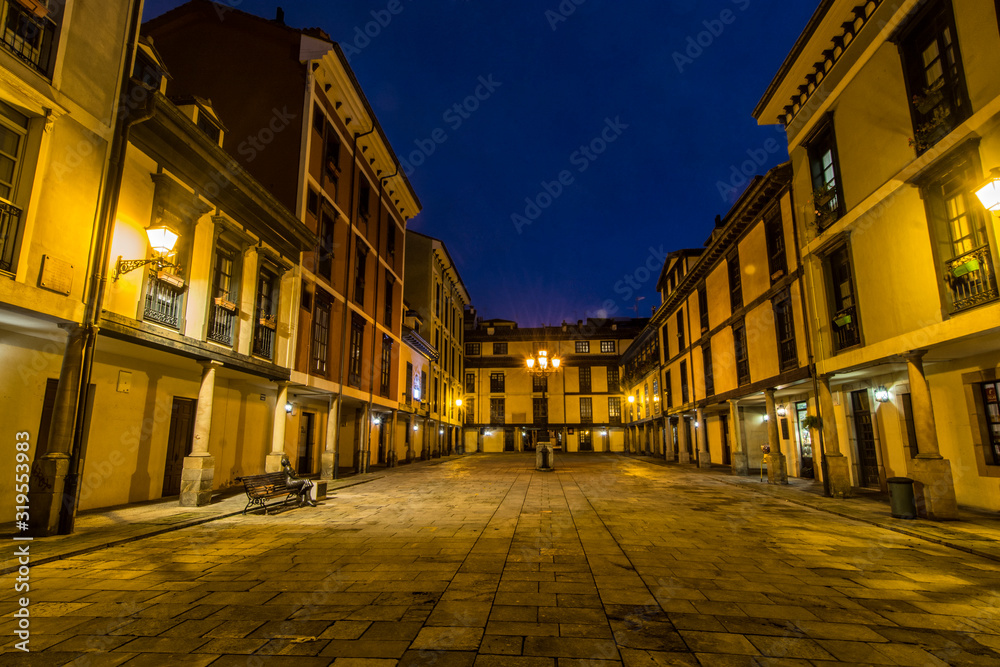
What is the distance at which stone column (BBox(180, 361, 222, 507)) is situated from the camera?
10.8 metres

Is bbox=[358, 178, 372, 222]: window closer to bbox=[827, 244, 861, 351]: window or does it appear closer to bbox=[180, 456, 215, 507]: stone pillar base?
bbox=[180, 456, 215, 507]: stone pillar base

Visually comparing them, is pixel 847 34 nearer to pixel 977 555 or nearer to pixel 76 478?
pixel 977 555

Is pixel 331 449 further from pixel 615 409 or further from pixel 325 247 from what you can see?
pixel 615 409

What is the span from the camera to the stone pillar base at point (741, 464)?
63.7 ft

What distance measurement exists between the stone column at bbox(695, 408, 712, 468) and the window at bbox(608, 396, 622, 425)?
2552 cm

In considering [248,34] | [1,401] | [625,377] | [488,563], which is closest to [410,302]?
[248,34]

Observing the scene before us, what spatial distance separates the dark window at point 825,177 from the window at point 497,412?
38973 mm

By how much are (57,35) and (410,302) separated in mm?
26930

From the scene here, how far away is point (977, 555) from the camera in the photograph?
672 cm

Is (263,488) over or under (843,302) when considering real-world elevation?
under

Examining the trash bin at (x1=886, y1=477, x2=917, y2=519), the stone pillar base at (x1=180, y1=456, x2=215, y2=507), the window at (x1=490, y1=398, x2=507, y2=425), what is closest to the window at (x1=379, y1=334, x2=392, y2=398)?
the stone pillar base at (x1=180, y1=456, x2=215, y2=507)

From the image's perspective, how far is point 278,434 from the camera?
47.1 feet

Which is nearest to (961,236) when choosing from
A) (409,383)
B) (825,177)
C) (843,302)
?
(843,302)

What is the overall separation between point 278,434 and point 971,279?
16155 millimetres
